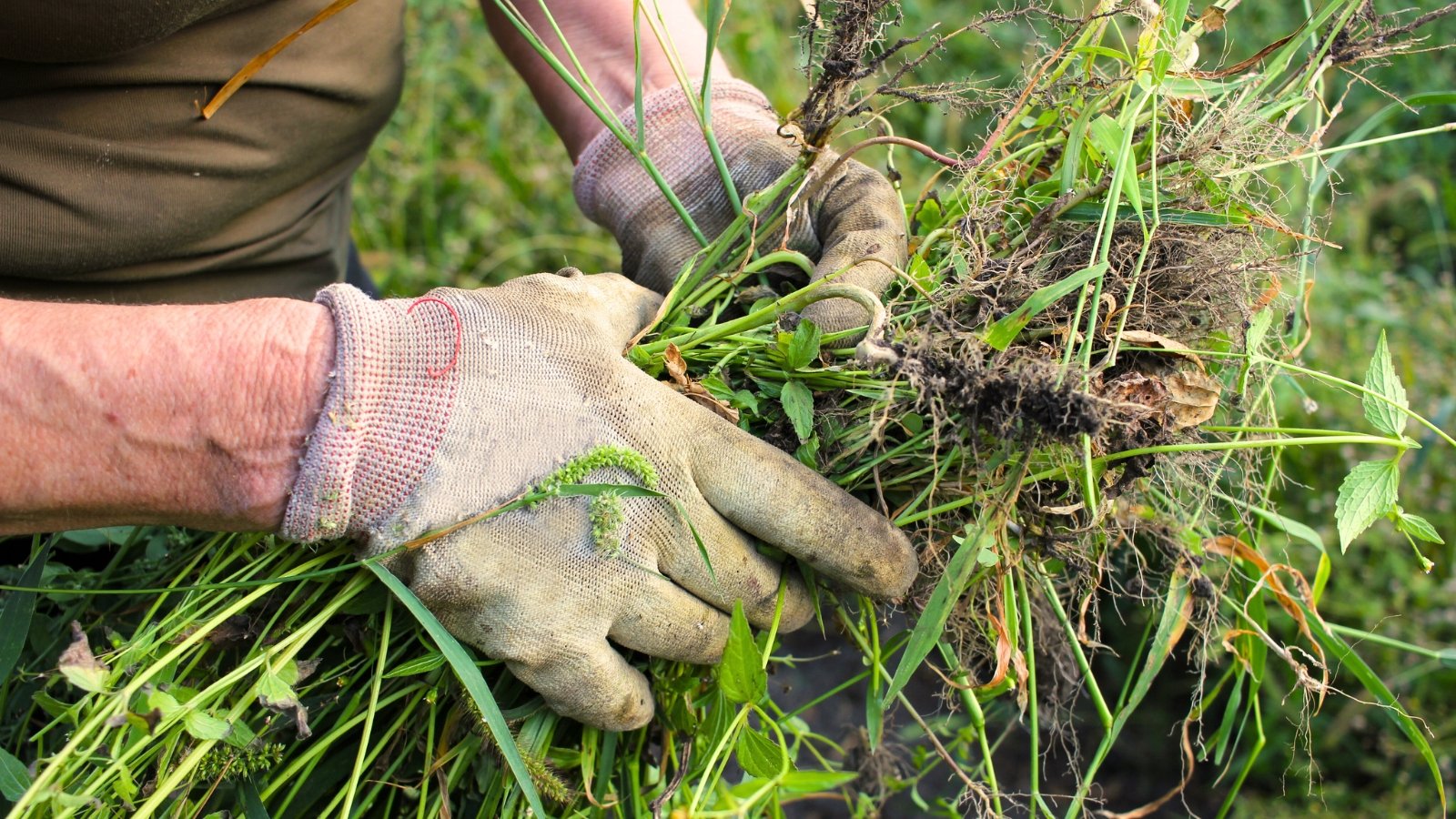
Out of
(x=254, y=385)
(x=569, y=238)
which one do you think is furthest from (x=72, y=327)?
(x=569, y=238)

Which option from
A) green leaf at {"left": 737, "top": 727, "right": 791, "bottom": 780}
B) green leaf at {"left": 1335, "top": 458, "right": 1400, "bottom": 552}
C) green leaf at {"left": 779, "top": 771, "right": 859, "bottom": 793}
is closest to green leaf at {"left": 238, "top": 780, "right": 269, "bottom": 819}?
green leaf at {"left": 737, "top": 727, "right": 791, "bottom": 780}

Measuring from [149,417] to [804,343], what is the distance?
1.86 ft

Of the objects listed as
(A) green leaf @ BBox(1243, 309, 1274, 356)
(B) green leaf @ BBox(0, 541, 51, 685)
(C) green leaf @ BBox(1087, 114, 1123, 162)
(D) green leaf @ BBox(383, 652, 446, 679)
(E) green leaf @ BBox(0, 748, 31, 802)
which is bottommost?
(E) green leaf @ BBox(0, 748, 31, 802)

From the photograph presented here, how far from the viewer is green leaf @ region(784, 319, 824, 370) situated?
92cm

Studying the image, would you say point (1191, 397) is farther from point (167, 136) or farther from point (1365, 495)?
point (167, 136)

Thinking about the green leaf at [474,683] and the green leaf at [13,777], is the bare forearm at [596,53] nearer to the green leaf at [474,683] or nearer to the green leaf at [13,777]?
the green leaf at [474,683]

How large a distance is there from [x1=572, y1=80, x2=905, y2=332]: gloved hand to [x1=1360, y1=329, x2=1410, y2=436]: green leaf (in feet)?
1.49

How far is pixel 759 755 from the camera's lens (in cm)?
90

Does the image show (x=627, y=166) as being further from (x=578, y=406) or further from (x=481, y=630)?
(x=481, y=630)

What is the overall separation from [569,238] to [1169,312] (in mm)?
2231

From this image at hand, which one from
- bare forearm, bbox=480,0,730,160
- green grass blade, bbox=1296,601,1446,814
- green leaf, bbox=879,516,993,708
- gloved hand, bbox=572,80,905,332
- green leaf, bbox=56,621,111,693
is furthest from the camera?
bare forearm, bbox=480,0,730,160

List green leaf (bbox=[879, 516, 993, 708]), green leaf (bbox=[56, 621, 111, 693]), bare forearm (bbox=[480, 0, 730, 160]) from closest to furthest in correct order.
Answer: green leaf (bbox=[56, 621, 111, 693]), green leaf (bbox=[879, 516, 993, 708]), bare forearm (bbox=[480, 0, 730, 160])

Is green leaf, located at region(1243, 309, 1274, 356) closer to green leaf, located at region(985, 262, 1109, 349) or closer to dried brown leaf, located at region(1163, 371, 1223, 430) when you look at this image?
dried brown leaf, located at region(1163, 371, 1223, 430)

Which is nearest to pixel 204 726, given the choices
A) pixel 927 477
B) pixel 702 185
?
pixel 927 477
